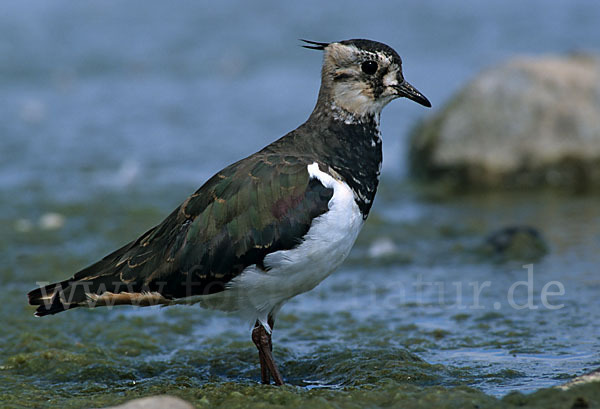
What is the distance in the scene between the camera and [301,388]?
16.4ft

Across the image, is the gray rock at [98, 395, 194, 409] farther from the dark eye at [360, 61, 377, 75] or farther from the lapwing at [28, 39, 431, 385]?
the dark eye at [360, 61, 377, 75]

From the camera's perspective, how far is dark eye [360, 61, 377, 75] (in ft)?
17.7

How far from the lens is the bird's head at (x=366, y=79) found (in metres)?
5.40

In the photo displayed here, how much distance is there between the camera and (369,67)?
540 cm

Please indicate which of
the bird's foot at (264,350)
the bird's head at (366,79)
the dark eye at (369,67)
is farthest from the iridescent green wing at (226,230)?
the dark eye at (369,67)

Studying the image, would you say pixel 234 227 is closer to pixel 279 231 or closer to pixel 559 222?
pixel 279 231

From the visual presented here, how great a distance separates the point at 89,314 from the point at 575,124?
5.94 meters

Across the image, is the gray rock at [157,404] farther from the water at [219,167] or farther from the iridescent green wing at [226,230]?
the iridescent green wing at [226,230]

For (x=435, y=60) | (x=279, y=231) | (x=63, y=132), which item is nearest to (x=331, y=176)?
(x=279, y=231)

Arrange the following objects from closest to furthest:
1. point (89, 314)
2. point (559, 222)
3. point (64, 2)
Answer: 1. point (89, 314)
2. point (559, 222)
3. point (64, 2)

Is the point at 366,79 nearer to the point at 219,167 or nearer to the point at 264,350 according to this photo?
the point at 264,350

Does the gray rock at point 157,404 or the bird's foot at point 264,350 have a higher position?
the bird's foot at point 264,350

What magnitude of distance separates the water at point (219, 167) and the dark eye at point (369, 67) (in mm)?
1779

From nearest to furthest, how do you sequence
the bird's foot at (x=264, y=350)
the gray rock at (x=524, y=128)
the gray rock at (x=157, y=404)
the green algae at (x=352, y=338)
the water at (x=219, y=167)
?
the gray rock at (x=157, y=404)
the green algae at (x=352, y=338)
the bird's foot at (x=264, y=350)
the water at (x=219, y=167)
the gray rock at (x=524, y=128)
